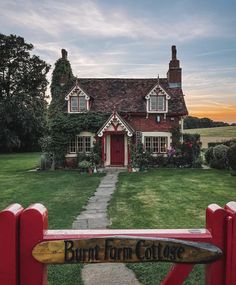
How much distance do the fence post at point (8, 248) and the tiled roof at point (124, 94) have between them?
24765 millimetres

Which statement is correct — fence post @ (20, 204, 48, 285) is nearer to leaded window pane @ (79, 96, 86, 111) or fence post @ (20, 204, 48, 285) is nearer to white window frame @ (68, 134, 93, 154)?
white window frame @ (68, 134, 93, 154)

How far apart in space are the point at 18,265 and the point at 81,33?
2302 cm

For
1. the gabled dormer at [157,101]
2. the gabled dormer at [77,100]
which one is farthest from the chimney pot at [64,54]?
the gabled dormer at [157,101]

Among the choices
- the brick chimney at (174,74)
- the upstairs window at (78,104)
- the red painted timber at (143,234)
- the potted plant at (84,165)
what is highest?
the brick chimney at (174,74)

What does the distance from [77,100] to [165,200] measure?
50.7 ft

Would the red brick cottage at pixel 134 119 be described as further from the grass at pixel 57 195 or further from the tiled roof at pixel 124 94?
the grass at pixel 57 195

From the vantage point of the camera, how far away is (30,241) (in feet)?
8.64

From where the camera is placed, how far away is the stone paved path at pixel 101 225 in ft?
19.1

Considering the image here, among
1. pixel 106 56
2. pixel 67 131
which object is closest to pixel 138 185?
pixel 67 131

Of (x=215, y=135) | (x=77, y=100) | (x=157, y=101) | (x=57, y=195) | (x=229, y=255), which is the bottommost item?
(x=57, y=195)

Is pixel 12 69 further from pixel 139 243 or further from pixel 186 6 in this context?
pixel 139 243

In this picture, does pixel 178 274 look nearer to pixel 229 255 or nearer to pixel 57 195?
pixel 229 255

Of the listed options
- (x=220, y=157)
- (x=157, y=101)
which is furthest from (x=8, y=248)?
(x=157, y=101)

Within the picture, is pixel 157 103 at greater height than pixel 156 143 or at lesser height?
greater
